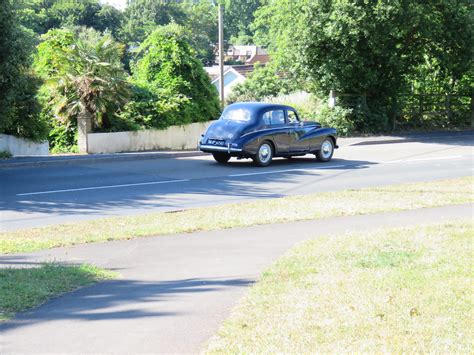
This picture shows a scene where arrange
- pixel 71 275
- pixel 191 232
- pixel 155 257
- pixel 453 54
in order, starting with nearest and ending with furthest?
1. pixel 71 275
2. pixel 155 257
3. pixel 191 232
4. pixel 453 54

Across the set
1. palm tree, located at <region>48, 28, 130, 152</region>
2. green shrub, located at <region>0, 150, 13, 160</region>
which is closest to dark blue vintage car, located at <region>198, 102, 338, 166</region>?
green shrub, located at <region>0, 150, 13, 160</region>

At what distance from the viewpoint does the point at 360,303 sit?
682 centimetres

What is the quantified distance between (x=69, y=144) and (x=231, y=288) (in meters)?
21.3

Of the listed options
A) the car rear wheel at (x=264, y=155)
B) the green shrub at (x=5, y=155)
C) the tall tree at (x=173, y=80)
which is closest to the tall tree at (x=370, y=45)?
the tall tree at (x=173, y=80)

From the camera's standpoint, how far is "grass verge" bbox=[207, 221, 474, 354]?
18.7ft

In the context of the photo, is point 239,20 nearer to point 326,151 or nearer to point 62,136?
point 62,136

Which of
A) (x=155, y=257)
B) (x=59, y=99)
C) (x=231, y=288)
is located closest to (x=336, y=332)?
(x=231, y=288)

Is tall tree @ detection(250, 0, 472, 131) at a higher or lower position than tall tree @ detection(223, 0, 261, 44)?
lower

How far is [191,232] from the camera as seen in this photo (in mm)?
11711

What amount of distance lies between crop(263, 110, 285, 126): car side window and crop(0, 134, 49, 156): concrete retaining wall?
26.1 feet

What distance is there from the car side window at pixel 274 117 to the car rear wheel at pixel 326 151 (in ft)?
5.58

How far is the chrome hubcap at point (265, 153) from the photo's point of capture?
21.5m

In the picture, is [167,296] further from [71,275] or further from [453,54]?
[453,54]

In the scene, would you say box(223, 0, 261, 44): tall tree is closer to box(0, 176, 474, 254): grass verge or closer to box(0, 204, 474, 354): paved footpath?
box(0, 176, 474, 254): grass verge
